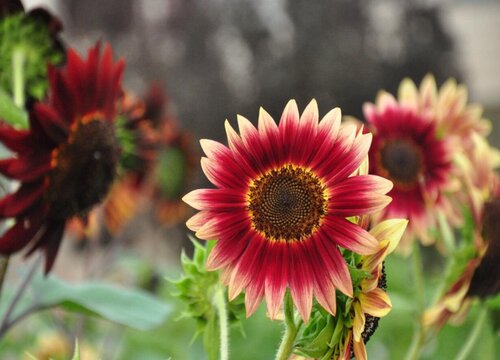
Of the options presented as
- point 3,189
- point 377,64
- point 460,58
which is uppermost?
point 460,58

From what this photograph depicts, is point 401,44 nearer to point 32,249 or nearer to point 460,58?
point 460,58

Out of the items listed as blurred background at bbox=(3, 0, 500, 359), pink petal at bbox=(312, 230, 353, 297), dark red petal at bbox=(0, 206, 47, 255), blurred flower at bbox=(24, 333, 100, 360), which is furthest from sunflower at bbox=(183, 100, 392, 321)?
blurred background at bbox=(3, 0, 500, 359)

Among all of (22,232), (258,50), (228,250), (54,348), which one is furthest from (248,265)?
(258,50)

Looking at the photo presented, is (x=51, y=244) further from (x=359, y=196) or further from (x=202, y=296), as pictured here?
(x=359, y=196)

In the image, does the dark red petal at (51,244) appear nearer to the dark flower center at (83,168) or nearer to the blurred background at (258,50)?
the dark flower center at (83,168)

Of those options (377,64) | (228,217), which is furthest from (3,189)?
(377,64)

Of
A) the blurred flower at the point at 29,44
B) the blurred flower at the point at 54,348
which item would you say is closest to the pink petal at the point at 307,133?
the blurred flower at the point at 29,44

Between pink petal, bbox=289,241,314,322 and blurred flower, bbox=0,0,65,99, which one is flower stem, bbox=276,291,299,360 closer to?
pink petal, bbox=289,241,314,322
